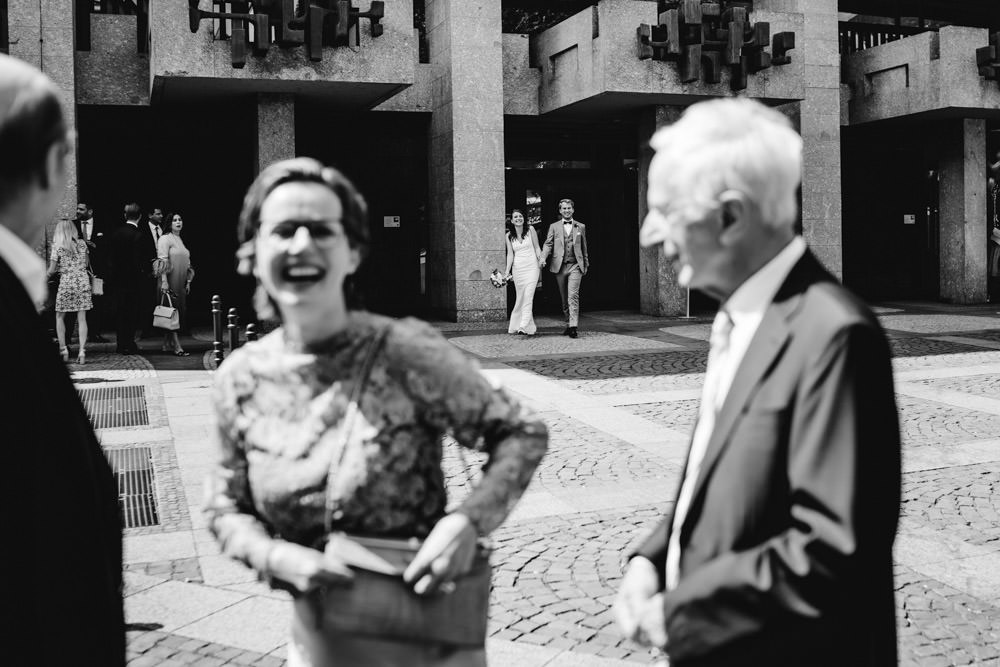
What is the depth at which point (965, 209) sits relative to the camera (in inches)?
817

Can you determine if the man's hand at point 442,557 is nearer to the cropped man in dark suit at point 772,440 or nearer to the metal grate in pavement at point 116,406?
the cropped man in dark suit at point 772,440

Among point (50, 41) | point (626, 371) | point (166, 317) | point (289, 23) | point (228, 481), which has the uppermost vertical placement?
point (289, 23)

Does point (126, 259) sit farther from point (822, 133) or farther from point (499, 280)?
point (822, 133)

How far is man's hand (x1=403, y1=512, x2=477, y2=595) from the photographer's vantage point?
6.62 ft

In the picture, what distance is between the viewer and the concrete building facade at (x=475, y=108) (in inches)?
623

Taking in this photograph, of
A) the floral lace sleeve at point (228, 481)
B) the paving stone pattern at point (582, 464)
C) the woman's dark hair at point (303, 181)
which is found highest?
the woman's dark hair at point (303, 181)

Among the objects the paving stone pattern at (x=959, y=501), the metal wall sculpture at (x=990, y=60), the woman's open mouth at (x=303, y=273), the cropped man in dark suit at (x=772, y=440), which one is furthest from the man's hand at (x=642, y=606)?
the metal wall sculpture at (x=990, y=60)

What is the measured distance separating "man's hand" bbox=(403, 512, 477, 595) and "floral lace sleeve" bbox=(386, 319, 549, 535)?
58 millimetres

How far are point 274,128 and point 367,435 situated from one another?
1531cm

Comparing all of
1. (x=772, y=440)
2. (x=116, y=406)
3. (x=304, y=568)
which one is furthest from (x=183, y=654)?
(x=116, y=406)

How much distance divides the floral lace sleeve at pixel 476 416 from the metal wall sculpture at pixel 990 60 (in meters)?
20.0

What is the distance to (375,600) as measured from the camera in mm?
2035

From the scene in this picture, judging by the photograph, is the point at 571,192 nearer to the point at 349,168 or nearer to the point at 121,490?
the point at 349,168

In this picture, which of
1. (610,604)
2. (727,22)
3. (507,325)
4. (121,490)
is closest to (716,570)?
(610,604)
